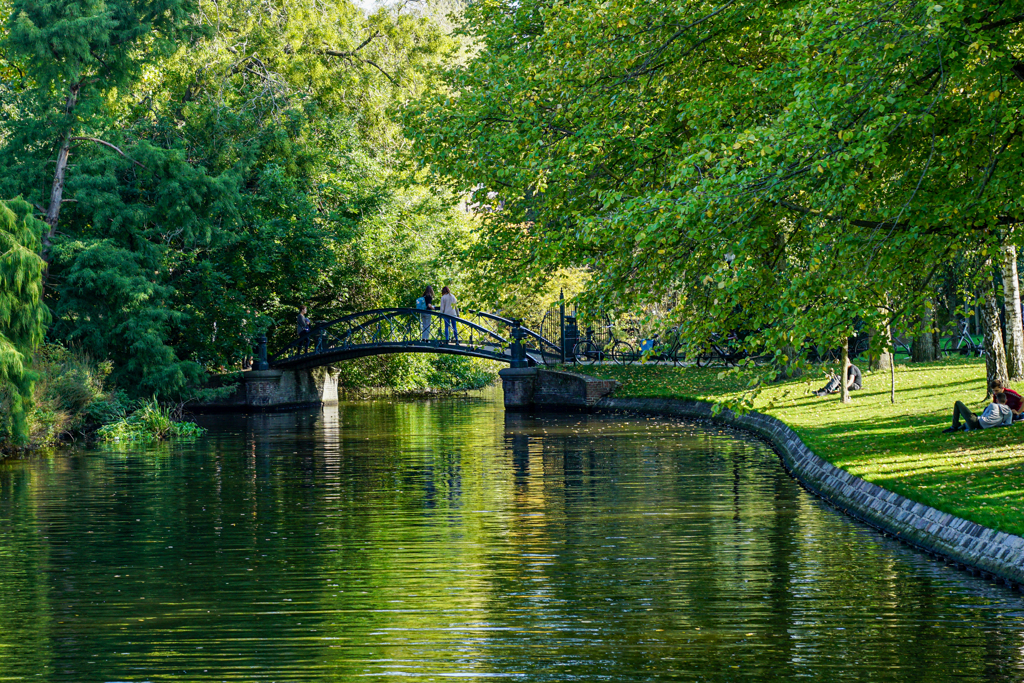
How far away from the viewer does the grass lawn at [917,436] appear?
39.0 ft

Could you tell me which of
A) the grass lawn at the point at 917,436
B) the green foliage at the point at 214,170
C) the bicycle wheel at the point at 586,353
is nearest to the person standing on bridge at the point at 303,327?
the green foliage at the point at 214,170

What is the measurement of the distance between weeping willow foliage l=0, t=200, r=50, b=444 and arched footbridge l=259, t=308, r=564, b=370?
13.1 metres

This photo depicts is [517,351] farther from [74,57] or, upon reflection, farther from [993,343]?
[993,343]

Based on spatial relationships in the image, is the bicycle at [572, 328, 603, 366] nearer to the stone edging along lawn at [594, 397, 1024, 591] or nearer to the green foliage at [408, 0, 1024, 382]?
the stone edging along lawn at [594, 397, 1024, 591]

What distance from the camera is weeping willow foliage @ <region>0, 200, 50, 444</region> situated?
2028 cm

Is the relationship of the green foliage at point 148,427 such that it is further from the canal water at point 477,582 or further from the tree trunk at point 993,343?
the tree trunk at point 993,343

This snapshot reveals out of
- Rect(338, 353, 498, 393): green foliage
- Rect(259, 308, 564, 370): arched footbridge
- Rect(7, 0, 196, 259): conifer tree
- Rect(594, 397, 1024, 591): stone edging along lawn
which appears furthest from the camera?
Rect(338, 353, 498, 393): green foliage

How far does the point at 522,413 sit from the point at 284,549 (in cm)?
1932

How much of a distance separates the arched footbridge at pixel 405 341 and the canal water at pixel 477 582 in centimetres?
1441

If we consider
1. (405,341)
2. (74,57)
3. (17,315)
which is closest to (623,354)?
(405,341)

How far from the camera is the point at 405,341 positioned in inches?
1357

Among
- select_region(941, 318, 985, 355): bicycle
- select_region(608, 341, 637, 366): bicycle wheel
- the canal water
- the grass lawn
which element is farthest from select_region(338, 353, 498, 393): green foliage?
the canal water

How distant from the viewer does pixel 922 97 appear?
11688 millimetres


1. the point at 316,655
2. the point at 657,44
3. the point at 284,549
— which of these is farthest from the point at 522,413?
the point at 316,655
